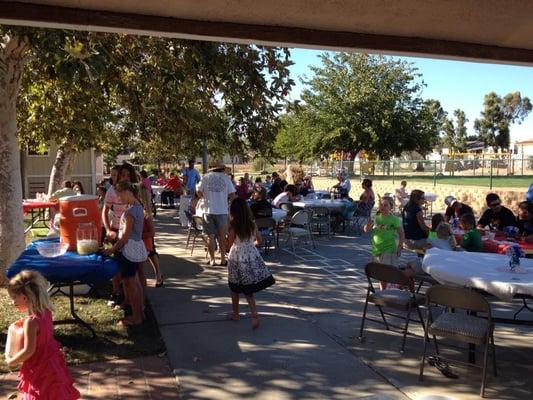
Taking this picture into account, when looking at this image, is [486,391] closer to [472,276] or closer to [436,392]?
[436,392]

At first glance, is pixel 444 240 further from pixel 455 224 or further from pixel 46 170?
pixel 46 170

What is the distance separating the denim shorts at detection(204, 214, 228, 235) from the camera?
29.6 ft

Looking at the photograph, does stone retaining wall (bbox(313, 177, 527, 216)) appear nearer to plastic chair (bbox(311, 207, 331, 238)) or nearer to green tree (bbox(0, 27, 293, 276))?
plastic chair (bbox(311, 207, 331, 238))

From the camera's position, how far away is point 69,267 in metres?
4.83

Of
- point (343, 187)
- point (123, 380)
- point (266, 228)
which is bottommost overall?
point (123, 380)

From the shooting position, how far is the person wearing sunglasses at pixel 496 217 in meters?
8.34

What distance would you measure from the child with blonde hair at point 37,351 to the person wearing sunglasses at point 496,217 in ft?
23.1

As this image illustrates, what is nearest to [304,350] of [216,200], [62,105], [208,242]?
[216,200]

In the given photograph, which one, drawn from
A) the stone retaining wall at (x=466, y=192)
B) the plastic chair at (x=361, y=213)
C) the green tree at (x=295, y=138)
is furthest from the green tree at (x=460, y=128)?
the plastic chair at (x=361, y=213)

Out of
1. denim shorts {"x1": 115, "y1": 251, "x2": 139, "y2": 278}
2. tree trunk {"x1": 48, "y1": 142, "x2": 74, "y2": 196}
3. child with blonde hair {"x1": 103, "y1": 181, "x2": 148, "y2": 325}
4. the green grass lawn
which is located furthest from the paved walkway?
tree trunk {"x1": 48, "y1": 142, "x2": 74, "y2": 196}

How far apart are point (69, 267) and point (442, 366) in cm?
344

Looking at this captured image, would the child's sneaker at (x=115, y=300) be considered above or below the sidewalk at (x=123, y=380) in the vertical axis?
above

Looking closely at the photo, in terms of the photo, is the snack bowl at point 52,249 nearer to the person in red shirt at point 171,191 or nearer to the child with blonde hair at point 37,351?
the child with blonde hair at point 37,351

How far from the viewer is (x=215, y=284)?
7.80 meters
